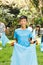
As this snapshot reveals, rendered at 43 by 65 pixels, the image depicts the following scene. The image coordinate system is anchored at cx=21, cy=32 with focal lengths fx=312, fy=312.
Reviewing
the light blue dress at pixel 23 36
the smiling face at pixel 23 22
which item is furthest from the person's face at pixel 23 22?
the light blue dress at pixel 23 36

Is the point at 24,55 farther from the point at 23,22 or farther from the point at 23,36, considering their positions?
the point at 23,22

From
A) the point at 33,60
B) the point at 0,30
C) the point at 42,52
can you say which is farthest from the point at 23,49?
the point at 0,30

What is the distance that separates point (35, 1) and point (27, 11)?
109 centimetres

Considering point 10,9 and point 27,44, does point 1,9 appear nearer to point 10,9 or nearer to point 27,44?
point 10,9

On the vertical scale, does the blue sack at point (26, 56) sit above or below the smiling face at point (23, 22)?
below

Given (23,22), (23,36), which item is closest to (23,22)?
(23,22)

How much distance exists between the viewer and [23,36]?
273 inches

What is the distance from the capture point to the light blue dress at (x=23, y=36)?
690 centimetres

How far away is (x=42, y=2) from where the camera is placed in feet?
87.8

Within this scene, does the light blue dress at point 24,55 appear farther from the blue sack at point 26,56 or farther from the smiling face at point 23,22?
the smiling face at point 23,22

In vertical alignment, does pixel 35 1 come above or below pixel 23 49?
below

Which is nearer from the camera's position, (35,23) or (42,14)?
(35,23)

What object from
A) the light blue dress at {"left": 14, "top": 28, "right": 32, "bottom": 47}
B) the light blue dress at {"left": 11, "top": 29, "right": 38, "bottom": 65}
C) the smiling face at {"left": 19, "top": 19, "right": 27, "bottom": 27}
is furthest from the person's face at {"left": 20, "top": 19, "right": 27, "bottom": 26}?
the light blue dress at {"left": 11, "top": 29, "right": 38, "bottom": 65}

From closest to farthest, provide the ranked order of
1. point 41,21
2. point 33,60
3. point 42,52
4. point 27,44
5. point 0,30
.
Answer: point 33,60
point 27,44
point 42,52
point 0,30
point 41,21
